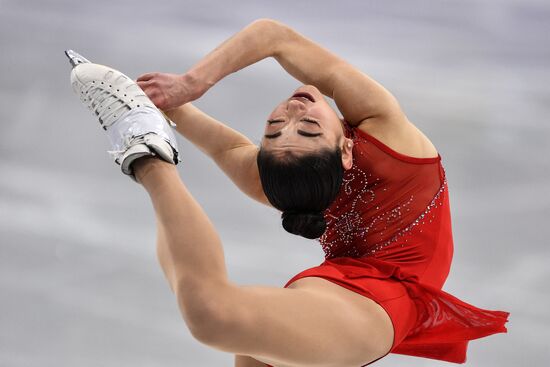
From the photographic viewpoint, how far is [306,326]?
2.50 m

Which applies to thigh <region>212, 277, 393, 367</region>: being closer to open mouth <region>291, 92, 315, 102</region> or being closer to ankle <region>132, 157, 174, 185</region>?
ankle <region>132, 157, 174, 185</region>

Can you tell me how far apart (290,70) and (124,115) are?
82 cm

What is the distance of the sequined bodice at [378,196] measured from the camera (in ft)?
9.66

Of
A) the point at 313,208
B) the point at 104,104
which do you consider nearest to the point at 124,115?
the point at 104,104

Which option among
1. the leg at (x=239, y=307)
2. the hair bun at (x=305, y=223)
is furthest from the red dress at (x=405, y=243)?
the leg at (x=239, y=307)

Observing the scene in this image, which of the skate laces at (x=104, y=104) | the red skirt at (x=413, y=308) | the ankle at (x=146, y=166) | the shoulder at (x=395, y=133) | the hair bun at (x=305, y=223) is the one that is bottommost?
the red skirt at (x=413, y=308)

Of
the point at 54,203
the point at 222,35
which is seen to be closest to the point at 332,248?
the point at 54,203

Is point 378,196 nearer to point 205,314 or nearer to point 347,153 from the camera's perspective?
point 347,153

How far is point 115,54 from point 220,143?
1401 mm

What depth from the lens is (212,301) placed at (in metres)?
2.33

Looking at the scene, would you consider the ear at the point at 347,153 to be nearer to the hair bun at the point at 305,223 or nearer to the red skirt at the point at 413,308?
the hair bun at the point at 305,223

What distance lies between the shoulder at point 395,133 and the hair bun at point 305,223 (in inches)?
12.5

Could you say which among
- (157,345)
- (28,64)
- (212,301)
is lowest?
(212,301)

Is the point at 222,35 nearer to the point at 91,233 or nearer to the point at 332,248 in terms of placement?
the point at 91,233
